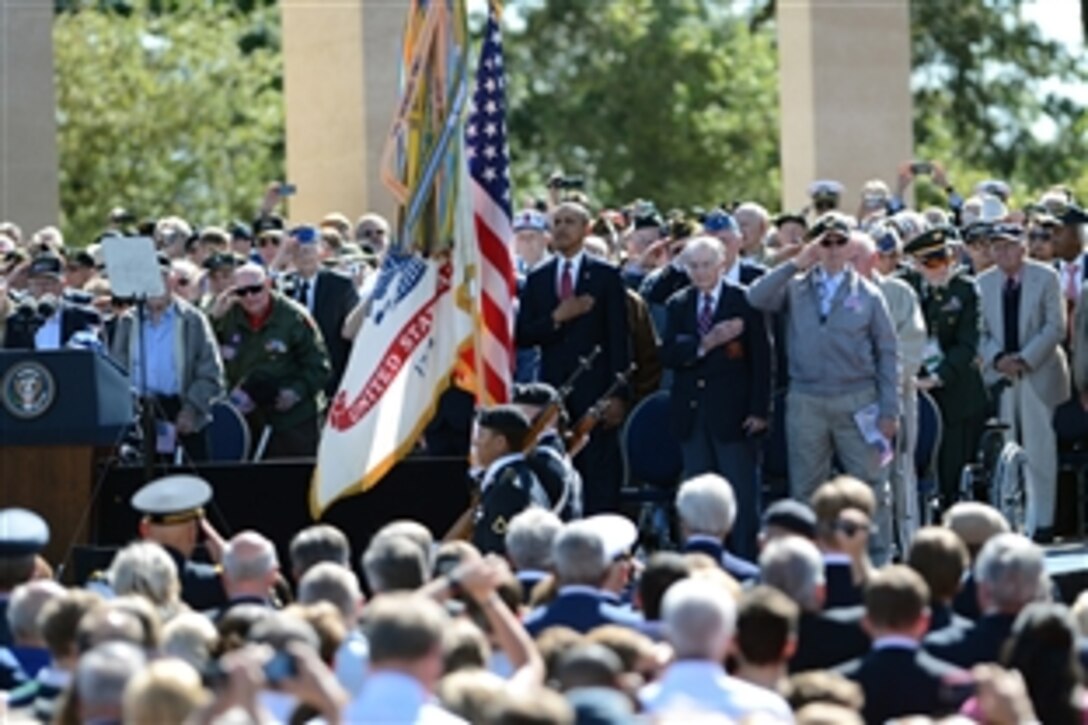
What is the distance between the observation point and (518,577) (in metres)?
12.3

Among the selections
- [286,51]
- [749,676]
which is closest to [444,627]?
[749,676]

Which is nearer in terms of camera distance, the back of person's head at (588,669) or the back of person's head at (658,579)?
the back of person's head at (588,669)

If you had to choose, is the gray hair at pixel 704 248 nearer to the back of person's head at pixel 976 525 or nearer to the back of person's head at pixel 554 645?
the back of person's head at pixel 976 525

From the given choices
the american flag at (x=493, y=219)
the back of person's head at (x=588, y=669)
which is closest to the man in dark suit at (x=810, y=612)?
the back of person's head at (x=588, y=669)

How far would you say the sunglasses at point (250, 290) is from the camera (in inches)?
747

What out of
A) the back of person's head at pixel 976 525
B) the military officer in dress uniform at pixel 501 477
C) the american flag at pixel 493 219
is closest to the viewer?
the back of person's head at pixel 976 525

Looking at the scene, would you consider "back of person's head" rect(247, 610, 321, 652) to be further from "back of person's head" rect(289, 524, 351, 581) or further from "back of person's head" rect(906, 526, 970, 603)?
"back of person's head" rect(906, 526, 970, 603)

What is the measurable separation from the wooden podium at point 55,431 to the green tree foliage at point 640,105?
3692cm

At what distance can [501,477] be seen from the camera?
14.9 m

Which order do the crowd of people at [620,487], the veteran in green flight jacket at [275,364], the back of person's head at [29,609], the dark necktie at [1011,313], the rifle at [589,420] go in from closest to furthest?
1. the crowd of people at [620,487]
2. the back of person's head at [29,609]
3. the rifle at [589,420]
4. the veteran in green flight jacket at [275,364]
5. the dark necktie at [1011,313]

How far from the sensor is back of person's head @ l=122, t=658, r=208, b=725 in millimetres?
8242

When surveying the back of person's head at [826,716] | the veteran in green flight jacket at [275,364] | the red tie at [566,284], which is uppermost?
the red tie at [566,284]

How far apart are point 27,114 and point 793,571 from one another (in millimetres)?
16726

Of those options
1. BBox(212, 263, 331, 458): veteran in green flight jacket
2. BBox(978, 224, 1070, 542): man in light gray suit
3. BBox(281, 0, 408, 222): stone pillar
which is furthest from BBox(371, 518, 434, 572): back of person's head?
BBox(281, 0, 408, 222): stone pillar
